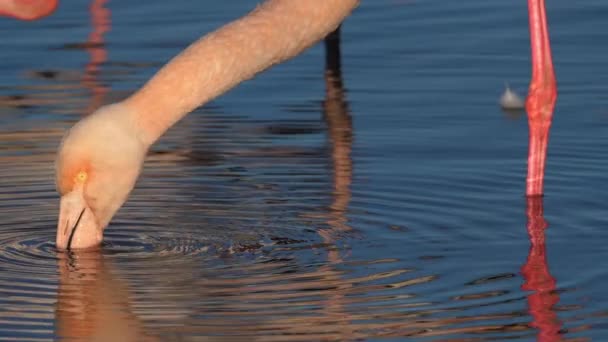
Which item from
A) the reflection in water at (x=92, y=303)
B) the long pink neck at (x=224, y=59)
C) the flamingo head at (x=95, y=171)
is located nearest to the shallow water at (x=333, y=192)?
the reflection in water at (x=92, y=303)

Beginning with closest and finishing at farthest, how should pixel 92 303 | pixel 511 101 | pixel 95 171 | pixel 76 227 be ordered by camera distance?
pixel 92 303 → pixel 95 171 → pixel 76 227 → pixel 511 101

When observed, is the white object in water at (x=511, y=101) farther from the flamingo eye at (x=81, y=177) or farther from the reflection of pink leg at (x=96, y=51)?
the flamingo eye at (x=81, y=177)

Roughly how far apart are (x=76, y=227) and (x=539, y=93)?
8.99ft

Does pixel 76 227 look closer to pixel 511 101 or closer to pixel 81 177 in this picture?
pixel 81 177

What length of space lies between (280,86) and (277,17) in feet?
11.0

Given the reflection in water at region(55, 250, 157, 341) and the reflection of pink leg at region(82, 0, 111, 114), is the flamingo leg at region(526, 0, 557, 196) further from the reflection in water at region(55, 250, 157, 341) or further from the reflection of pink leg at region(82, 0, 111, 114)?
the reflection of pink leg at region(82, 0, 111, 114)

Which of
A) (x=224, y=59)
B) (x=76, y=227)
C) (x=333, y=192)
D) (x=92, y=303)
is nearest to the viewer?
(x=92, y=303)

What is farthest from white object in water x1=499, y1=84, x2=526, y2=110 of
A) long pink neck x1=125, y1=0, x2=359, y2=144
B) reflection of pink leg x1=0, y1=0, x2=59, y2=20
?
reflection of pink leg x1=0, y1=0, x2=59, y2=20

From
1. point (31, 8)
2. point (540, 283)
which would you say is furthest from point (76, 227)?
point (540, 283)

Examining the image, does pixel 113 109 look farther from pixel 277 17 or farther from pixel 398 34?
pixel 398 34

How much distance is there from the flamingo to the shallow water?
228 mm

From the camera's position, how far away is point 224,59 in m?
7.89

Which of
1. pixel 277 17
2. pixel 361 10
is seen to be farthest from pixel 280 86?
pixel 277 17

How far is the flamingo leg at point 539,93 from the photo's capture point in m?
8.99
